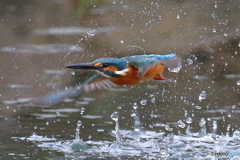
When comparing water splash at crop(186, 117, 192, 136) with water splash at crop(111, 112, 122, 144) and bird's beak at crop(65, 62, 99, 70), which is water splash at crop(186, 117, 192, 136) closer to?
water splash at crop(111, 112, 122, 144)

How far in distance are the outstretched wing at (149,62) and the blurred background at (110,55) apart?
652mm

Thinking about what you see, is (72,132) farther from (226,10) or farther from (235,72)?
(226,10)

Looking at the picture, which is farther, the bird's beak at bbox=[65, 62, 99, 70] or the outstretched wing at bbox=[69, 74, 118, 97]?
the outstretched wing at bbox=[69, 74, 118, 97]

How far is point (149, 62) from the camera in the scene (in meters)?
3.21

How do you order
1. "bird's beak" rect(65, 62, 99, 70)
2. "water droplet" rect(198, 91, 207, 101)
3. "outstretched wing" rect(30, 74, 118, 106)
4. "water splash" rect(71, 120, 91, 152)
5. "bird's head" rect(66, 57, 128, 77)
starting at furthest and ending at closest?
1. "water droplet" rect(198, 91, 207, 101)
2. "water splash" rect(71, 120, 91, 152)
3. "outstretched wing" rect(30, 74, 118, 106)
4. "bird's head" rect(66, 57, 128, 77)
5. "bird's beak" rect(65, 62, 99, 70)

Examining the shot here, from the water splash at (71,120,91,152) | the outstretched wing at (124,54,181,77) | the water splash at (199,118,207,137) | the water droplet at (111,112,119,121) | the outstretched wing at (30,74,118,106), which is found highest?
the outstretched wing at (124,54,181,77)

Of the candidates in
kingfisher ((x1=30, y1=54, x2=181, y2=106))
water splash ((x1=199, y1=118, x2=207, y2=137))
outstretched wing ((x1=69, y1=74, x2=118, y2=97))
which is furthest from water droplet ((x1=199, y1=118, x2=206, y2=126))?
outstretched wing ((x1=69, y1=74, x2=118, y2=97))

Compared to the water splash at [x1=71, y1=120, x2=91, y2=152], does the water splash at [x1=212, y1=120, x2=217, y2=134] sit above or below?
above

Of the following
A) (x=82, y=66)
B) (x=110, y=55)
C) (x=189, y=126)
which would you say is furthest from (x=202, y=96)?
(x=82, y=66)

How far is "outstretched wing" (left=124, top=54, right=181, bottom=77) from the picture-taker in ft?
10.5

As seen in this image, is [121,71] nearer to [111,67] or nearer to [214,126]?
[111,67]

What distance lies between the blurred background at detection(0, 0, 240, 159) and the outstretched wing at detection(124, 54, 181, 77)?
652 mm

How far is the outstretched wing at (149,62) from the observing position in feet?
10.5

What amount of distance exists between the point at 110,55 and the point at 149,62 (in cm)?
282
